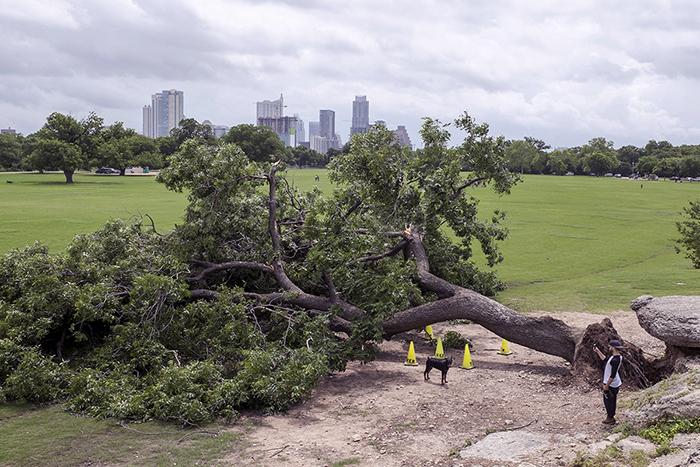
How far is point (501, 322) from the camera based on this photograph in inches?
499

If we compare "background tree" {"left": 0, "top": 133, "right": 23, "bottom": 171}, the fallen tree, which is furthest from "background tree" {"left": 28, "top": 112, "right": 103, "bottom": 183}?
the fallen tree

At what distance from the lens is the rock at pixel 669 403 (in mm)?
7070

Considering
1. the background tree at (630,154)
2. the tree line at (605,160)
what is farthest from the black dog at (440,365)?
the background tree at (630,154)

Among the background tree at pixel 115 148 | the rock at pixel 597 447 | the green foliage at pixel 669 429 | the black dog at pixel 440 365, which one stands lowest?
the black dog at pixel 440 365

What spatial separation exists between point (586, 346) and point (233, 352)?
7620 mm

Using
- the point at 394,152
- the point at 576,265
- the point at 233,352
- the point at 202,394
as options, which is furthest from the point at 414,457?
the point at 576,265

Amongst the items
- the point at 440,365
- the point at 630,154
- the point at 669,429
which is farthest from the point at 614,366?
the point at 630,154

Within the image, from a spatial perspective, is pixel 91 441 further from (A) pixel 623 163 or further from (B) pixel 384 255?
(A) pixel 623 163

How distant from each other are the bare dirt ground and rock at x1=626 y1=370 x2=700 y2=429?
2.01 ft

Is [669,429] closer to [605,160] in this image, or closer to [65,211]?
[65,211]

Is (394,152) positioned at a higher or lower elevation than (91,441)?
higher

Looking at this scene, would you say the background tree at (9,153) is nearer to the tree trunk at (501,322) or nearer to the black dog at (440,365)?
the tree trunk at (501,322)

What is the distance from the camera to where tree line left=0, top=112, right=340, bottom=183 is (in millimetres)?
67312

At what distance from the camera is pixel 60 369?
10266mm
